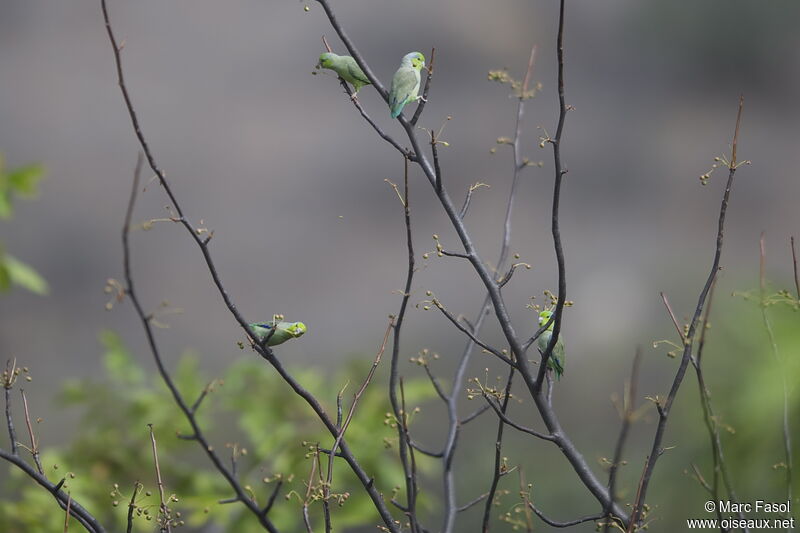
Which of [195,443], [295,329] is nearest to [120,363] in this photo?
[195,443]

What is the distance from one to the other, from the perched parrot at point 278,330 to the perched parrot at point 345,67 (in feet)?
1.17

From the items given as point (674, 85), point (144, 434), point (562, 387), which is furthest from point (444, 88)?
point (144, 434)

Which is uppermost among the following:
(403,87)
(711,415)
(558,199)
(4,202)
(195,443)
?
(4,202)

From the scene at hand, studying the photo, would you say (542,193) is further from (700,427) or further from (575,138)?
(700,427)

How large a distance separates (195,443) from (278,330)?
92 cm

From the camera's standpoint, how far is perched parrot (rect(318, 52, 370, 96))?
4.00 feet

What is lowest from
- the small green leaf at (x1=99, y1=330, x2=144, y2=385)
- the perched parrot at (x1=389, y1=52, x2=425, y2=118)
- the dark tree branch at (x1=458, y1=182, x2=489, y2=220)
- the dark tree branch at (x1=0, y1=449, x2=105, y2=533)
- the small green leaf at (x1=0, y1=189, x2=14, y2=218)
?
the dark tree branch at (x1=0, y1=449, x2=105, y2=533)

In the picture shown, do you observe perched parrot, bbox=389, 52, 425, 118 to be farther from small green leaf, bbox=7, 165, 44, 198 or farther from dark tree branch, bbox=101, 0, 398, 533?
small green leaf, bbox=7, 165, 44, 198

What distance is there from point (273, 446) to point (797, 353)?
44.5 inches

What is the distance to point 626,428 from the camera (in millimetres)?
739

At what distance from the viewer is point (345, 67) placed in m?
1.22

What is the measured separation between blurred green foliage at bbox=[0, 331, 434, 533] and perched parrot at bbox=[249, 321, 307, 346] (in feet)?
2.38

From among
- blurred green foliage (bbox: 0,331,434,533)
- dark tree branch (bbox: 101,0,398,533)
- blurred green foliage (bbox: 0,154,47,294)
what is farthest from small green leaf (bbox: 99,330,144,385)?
dark tree branch (bbox: 101,0,398,533)

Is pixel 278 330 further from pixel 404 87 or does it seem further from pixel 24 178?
pixel 24 178
